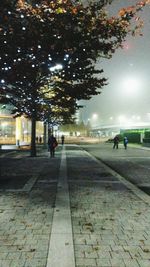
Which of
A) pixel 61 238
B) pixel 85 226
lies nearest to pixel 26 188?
pixel 85 226

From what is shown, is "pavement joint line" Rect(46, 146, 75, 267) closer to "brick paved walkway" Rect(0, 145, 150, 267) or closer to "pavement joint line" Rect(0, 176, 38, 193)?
"brick paved walkway" Rect(0, 145, 150, 267)

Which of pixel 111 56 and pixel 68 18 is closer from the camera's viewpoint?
pixel 68 18

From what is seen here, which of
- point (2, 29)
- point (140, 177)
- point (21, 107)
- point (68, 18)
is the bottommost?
point (140, 177)

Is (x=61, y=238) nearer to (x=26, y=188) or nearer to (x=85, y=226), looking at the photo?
(x=85, y=226)

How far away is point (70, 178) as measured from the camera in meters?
14.2

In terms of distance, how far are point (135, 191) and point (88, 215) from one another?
3705mm

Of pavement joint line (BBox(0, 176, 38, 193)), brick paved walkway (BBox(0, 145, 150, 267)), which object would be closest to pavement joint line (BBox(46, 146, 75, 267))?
→ brick paved walkway (BBox(0, 145, 150, 267))

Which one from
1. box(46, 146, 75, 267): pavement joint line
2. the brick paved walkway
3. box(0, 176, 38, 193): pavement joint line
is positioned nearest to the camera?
box(46, 146, 75, 267): pavement joint line

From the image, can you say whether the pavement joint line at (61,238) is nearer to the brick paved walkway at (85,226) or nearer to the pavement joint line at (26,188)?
the brick paved walkway at (85,226)

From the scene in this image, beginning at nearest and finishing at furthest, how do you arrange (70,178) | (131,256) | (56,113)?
(131,256) < (70,178) < (56,113)

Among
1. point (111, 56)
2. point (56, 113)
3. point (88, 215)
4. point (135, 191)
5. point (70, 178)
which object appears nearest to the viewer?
point (88, 215)

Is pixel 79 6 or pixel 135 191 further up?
pixel 79 6

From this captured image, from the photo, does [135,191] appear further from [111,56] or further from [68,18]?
[111,56]

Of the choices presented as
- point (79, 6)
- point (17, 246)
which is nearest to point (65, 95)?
point (79, 6)
